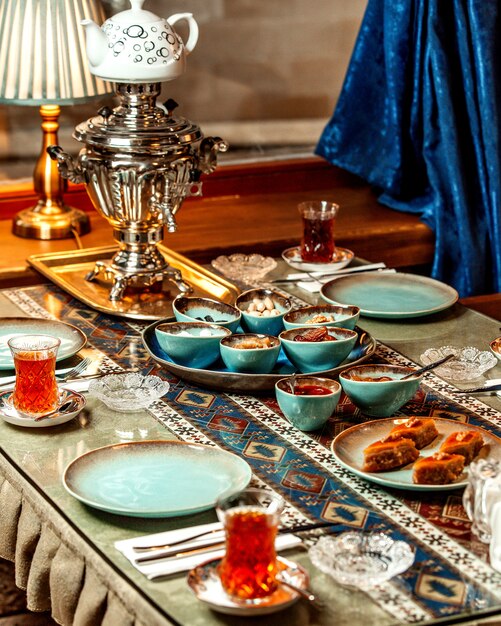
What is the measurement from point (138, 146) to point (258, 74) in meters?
1.62

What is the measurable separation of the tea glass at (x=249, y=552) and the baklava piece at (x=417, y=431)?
0.42 meters

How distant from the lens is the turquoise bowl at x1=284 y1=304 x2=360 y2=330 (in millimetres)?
2117

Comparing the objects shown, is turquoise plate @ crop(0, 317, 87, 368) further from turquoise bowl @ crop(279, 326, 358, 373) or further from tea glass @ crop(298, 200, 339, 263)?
tea glass @ crop(298, 200, 339, 263)

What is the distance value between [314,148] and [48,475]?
8.61 ft

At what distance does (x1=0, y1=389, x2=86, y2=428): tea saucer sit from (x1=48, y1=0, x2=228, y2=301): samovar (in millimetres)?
565

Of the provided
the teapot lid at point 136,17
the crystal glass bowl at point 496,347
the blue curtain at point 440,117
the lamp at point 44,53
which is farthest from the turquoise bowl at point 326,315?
the blue curtain at point 440,117

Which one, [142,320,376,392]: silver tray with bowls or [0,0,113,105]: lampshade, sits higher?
[0,0,113,105]: lampshade

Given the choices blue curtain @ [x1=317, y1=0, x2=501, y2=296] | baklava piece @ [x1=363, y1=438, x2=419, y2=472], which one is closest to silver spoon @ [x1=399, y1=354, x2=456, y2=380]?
baklava piece @ [x1=363, y1=438, x2=419, y2=472]

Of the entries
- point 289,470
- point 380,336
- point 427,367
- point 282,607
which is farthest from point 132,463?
point 380,336

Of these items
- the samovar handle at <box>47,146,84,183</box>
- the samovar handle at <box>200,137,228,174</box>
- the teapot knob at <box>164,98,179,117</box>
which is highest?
the teapot knob at <box>164,98,179,117</box>

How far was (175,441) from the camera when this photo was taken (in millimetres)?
1676

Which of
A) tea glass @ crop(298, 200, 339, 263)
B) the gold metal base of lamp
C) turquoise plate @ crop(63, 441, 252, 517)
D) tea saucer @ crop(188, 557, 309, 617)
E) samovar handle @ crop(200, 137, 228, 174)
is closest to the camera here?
tea saucer @ crop(188, 557, 309, 617)

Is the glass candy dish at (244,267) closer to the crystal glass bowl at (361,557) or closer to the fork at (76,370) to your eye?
the fork at (76,370)

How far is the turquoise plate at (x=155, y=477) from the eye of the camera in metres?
1.50
